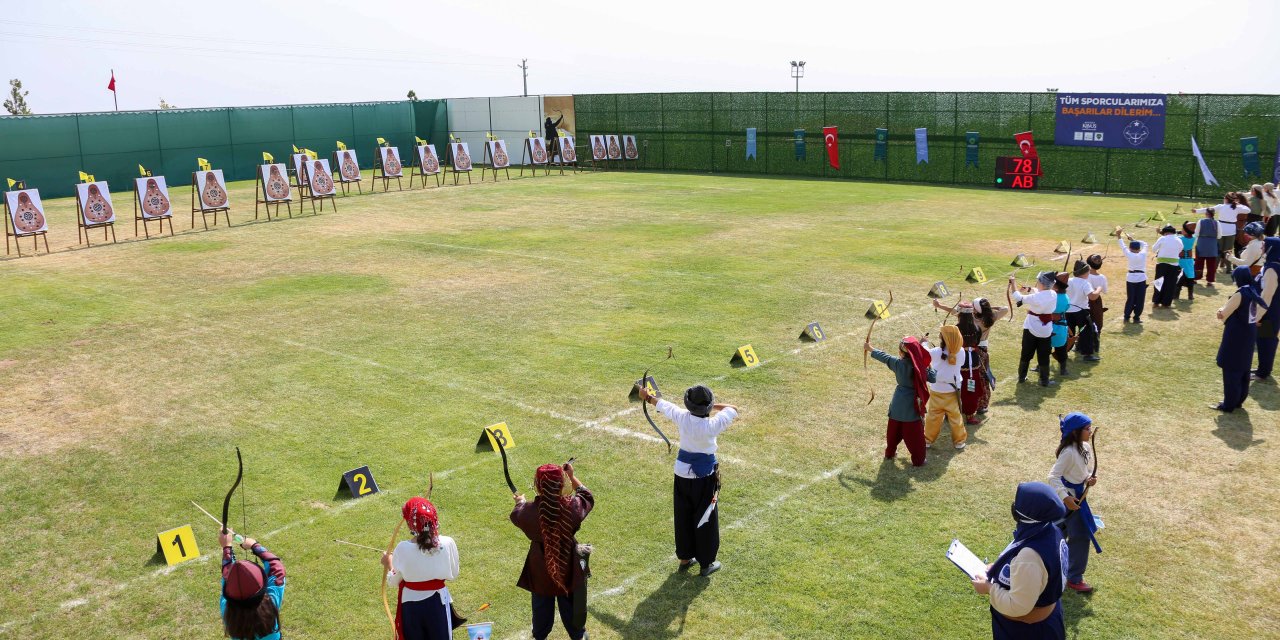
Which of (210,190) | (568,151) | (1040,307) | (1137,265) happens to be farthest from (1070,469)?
(568,151)

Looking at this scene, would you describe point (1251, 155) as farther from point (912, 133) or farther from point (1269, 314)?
point (1269, 314)

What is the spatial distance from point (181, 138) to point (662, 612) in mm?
39782

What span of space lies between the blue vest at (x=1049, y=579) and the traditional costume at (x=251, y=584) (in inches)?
155

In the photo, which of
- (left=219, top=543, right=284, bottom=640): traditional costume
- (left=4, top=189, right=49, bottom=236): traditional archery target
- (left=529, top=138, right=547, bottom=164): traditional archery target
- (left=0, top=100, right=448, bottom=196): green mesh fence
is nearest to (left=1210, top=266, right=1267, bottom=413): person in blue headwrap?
(left=219, top=543, right=284, bottom=640): traditional costume

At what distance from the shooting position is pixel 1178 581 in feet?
23.8

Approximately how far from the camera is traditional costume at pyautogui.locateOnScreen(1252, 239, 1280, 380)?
11.1 m

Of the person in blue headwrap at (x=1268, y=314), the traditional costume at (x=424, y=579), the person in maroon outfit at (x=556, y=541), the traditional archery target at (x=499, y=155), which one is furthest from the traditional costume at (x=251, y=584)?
the traditional archery target at (x=499, y=155)

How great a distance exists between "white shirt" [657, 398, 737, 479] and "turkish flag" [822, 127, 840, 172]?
1274 inches

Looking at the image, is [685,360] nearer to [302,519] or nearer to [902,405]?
[902,405]

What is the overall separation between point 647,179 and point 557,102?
10.4 metres

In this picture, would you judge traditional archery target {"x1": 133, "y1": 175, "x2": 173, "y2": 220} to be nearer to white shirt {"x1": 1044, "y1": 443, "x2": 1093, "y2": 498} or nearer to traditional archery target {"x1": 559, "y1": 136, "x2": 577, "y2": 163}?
traditional archery target {"x1": 559, "y1": 136, "x2": 577, "y2": 163}

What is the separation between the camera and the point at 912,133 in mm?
36625

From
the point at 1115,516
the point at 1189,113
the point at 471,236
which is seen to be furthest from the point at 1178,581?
the point at 1189,113

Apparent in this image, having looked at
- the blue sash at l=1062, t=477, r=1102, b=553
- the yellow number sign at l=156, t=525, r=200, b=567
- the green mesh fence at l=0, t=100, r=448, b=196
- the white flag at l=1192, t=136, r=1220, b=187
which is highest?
the green mesh fence at l=0, t=100, r=448, b=196
